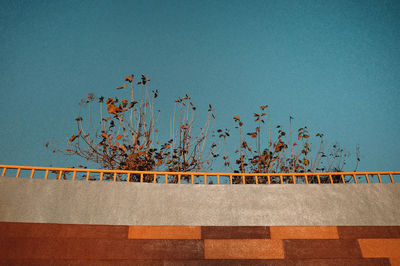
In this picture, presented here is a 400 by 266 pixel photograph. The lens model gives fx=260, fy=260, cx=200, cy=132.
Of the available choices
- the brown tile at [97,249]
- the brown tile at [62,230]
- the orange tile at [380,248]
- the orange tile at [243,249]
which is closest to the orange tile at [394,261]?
the orange tile at [380,248]

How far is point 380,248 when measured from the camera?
3.32m

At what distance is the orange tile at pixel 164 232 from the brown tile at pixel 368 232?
191 cm

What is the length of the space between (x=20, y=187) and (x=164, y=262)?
6.74 feet

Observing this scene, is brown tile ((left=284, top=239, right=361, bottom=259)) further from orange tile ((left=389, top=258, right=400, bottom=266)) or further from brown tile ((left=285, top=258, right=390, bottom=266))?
orange tile ((left=389, top=258, right=400, bottom=266))

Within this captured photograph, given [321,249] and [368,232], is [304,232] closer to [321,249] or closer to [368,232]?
[321,249]

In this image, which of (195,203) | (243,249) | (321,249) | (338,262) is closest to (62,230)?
(195,203)

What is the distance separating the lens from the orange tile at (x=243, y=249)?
3.20 m

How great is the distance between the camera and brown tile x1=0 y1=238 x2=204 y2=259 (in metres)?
2.98

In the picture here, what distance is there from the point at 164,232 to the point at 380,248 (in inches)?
109

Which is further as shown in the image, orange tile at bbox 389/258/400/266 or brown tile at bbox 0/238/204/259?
orange tile at bbox 389/258/400/266

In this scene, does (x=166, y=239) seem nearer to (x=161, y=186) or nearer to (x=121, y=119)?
(x=161, y=186)

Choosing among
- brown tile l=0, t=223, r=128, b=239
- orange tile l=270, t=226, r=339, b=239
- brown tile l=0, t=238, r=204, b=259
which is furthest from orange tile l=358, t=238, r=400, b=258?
brown tile l=0, t=223, r=128, b=239

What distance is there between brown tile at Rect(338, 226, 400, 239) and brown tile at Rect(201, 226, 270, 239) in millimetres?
1021

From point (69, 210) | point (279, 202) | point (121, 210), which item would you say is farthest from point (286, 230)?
point (69, 210)
